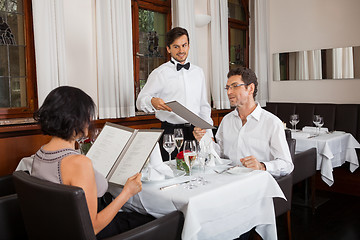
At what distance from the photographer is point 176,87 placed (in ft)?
11.5

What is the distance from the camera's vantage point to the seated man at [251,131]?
238cm

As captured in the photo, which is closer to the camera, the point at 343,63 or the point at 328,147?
the point at 328,147

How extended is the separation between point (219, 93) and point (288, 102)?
1.31 metres

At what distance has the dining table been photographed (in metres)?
1.73

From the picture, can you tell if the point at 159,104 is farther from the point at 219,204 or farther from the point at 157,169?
the point at 219,204

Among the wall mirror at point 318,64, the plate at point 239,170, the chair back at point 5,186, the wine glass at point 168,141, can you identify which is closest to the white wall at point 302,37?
the wall mirror at point 318,64

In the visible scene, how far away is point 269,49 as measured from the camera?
636 cm

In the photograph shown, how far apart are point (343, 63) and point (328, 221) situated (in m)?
2.76

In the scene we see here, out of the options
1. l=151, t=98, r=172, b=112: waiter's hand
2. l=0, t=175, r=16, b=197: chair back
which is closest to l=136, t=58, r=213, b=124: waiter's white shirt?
l=151, t=98, r=172, b=112: waiter's hand

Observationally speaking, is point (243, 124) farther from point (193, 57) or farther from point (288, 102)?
point (288, 102)

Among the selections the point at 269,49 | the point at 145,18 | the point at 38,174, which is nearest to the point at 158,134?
the point at 38,174

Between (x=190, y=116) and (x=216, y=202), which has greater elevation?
(x=190, y=116)

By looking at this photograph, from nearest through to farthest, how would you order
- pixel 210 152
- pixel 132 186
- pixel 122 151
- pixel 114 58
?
pixel 132 186
pixel 122 151
pixel 210 152
pixel 114 58

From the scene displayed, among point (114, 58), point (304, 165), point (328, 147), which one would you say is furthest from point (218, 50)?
point (304, 165)
